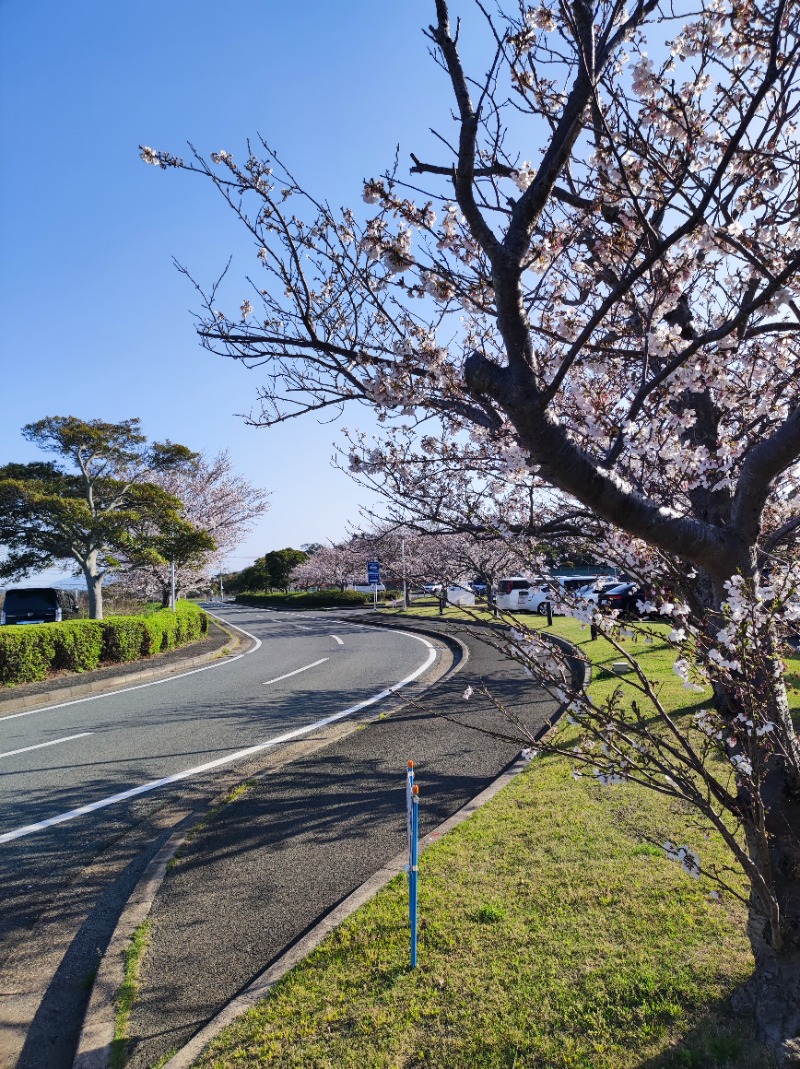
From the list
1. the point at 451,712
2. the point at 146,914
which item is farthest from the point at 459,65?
the point at 451,712

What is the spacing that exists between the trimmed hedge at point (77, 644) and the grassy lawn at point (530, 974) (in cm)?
1204

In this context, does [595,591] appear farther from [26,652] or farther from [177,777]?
[26,652]

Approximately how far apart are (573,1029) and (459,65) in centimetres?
398

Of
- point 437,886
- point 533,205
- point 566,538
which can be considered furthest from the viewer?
point 566,538

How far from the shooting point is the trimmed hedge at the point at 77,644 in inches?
537

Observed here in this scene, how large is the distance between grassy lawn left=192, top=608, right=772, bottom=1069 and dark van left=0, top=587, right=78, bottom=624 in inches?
823

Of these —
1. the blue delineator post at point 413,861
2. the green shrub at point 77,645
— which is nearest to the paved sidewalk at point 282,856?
the blue delineator post at point 413,861

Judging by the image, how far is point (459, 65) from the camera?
2.45 m

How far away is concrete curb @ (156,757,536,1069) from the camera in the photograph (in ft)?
9.65

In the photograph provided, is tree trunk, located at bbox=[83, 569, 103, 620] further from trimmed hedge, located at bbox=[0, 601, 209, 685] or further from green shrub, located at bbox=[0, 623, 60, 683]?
green shrub, located at bbox=[0, 623, 60, 683]

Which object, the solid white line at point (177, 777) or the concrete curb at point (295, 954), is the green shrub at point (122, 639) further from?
the concrete curb at point (295, 954)

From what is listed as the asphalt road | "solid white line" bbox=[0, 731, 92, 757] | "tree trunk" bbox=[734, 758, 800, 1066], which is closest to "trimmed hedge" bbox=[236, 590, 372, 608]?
the asphalt road

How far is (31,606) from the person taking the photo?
22.0 meters

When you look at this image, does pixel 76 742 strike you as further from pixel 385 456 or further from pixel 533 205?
pixel 533 205
